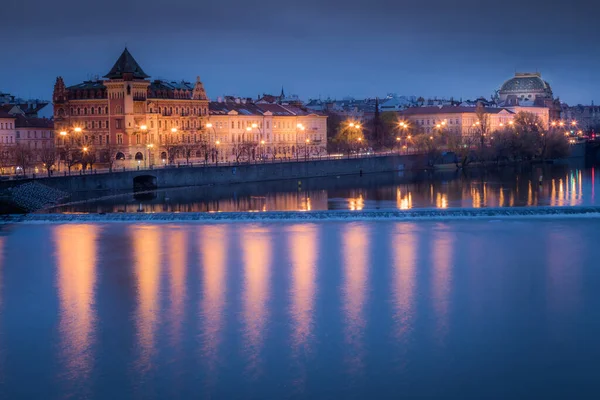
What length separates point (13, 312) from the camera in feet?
54.1

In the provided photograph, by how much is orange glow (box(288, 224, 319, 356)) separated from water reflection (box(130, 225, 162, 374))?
2193 mm

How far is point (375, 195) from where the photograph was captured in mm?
40656

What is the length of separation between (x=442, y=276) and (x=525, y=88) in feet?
373

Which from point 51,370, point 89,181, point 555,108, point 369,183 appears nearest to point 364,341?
→ point 51,370

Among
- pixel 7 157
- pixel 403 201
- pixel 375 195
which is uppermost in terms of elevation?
pixel 7 157

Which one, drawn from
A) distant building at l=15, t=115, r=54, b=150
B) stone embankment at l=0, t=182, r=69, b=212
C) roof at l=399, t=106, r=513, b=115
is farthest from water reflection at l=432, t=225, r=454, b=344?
roof at l=399, t=106, r=513, b=115

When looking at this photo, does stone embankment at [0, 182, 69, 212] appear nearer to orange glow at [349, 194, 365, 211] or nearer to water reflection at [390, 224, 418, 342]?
orange glow at [349, 194, 365, 211]

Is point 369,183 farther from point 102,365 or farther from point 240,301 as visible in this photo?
point 102,365

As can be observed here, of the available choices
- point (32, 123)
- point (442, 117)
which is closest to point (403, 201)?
point (32, 123)

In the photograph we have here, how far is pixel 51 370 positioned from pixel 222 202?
24822mm

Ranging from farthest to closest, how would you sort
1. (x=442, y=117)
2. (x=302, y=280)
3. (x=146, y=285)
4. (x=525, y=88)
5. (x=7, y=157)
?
(x=525, y=88) < (x=442, y=117) < (x=7, y=157) < (x=302, y=280) < (x=146, y=285)

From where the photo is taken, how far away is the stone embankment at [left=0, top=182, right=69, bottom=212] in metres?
33.3

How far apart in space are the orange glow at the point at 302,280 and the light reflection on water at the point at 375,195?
8.10 metres

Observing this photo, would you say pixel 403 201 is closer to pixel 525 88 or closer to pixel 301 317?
pixel 301 317
